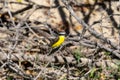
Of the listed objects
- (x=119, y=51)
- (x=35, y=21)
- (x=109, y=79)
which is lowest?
(x=109, y=79)

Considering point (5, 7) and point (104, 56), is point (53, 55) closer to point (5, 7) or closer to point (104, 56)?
point (104, 56)

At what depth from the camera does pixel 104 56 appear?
5359 mm

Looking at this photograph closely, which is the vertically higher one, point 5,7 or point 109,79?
point 5,7

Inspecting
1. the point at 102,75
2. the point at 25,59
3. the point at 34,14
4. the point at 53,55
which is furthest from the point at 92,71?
the point at 34,14

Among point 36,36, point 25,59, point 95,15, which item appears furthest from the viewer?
point 95,15

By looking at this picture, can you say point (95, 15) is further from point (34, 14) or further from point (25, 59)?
point (25, 59)

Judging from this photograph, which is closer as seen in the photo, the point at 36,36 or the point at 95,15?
the point at 36,36

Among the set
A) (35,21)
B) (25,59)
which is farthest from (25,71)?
(35,21)

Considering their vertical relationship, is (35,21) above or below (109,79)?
above

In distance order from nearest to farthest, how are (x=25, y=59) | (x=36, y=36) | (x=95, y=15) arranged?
(x=25, y=59) → (x=36, y=36) → (x=95, y=15)

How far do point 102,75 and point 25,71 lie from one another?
1000 mm

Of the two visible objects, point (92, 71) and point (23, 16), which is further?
point (23, 16)

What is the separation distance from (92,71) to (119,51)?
44cm

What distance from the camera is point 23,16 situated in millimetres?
5812
